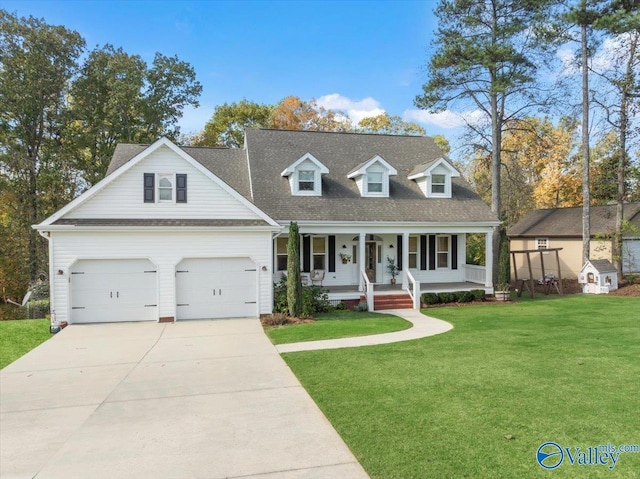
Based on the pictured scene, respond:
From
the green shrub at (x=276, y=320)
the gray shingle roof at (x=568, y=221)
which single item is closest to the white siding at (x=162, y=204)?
the green shrub at (x=276, y=320)

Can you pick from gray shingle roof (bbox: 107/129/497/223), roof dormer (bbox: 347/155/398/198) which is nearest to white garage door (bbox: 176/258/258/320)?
gray shingle roof (bbox: 107/129/497/223)

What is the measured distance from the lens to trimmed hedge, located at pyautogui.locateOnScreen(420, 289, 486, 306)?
17719 millimetres

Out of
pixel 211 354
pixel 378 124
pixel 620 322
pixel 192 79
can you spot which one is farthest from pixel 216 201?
pixel 378 124

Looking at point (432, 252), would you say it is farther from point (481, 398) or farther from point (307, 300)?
point (481, 398)

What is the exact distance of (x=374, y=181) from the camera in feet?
63.0

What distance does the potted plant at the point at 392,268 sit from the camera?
64.2ft

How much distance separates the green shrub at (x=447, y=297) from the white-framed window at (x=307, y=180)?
7.31 metres

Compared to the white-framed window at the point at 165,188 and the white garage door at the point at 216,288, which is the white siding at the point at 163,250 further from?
the white-framed window at the point at 165,188

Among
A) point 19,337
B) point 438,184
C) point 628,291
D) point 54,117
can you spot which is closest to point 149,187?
point 19,337

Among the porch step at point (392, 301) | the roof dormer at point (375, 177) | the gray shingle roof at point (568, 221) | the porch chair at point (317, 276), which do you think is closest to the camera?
the porch step at point (392, 301)

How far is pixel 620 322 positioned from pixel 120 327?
15.9m

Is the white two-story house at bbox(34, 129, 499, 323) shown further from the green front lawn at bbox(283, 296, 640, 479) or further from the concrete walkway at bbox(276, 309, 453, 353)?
the green front lawn at bbox(283, 296, 640, 479)

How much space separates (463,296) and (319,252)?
6.63 metres

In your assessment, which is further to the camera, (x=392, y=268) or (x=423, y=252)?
(x=423, y=252)
